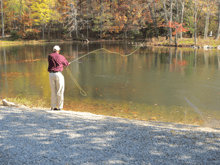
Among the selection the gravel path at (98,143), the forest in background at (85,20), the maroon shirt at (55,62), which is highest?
Result: the forest in background at (85,20)

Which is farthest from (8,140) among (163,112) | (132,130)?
(163,112)

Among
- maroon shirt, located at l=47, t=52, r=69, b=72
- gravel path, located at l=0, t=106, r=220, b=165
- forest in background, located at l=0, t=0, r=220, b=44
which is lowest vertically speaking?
gravel path, located at l=0, t=106, r=220, b=165

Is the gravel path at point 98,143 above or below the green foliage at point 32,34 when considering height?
below

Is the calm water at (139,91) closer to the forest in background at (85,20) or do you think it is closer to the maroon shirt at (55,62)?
the maroon shirt at (55,62)

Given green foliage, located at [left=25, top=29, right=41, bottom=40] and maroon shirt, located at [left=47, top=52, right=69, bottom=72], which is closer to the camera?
maroon shirt, located at [left=47, top=52, right=69, bottom=72]

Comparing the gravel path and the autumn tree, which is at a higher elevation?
the autumn tree

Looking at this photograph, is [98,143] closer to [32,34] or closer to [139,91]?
[139,91]

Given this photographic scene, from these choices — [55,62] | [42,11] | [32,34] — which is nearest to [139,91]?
[55,62]

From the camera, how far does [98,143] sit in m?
4.22

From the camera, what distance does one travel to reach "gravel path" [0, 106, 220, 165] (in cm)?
371

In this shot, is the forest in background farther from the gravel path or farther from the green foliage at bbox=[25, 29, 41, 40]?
the gravel path

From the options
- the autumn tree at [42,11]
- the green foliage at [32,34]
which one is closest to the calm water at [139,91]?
the green foliage at [32,34]

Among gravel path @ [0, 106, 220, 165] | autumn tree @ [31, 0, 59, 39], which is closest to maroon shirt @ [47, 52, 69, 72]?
gravel path @ [0, 106, 220, 165]

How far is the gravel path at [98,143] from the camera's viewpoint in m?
3.71
